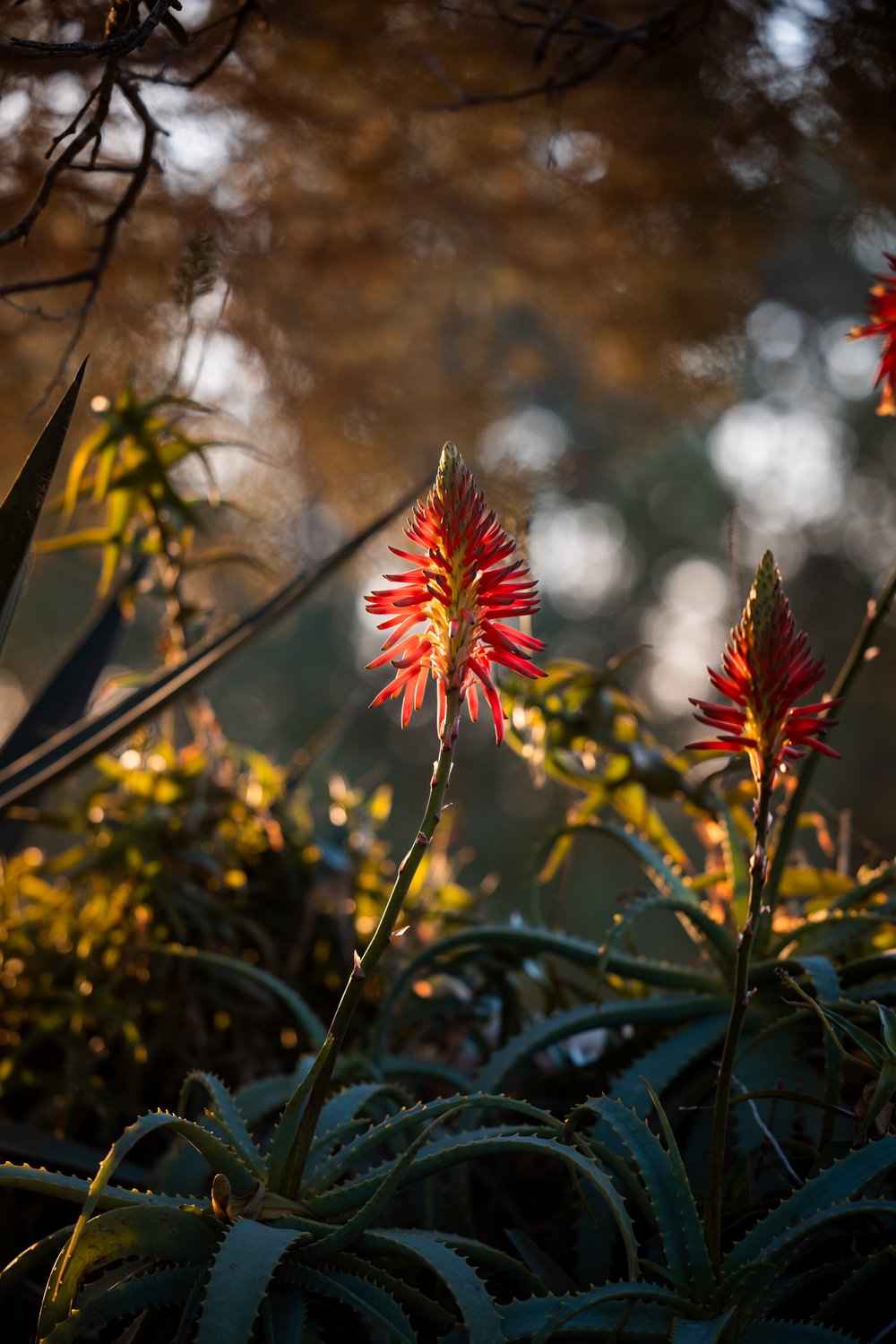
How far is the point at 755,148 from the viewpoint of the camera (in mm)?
1097

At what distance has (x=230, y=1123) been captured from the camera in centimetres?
52

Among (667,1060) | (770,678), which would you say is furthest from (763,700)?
(667,1060)

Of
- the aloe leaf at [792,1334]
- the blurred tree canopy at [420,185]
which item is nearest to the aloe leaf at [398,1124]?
the aloe leaf at [792,1334]

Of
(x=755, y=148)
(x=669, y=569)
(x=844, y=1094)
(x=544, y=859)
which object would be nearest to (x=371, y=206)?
(x=755, y=148)

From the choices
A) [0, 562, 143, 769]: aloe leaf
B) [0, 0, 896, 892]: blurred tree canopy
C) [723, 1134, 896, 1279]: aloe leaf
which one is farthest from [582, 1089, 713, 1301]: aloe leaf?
[0, 562, 143, 769]: aloe leaf

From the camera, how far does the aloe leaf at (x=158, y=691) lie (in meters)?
0.73

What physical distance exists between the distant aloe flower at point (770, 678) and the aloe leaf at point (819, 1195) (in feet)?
0.65

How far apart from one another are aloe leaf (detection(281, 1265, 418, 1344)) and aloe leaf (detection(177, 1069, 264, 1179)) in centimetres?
5

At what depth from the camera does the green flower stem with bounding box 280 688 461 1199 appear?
1.32 feet

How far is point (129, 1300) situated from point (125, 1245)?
1.0 inches

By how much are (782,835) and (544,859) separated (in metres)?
0.21

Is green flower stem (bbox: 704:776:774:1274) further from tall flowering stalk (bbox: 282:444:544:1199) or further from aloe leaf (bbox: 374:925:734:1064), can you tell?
aloe leaf (bbox: 374:925:734:1064)

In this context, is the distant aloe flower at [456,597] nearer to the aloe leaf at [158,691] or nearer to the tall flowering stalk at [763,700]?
the tall flowering stalk at [763,700]

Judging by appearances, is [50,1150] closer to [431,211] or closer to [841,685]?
[841,685]
